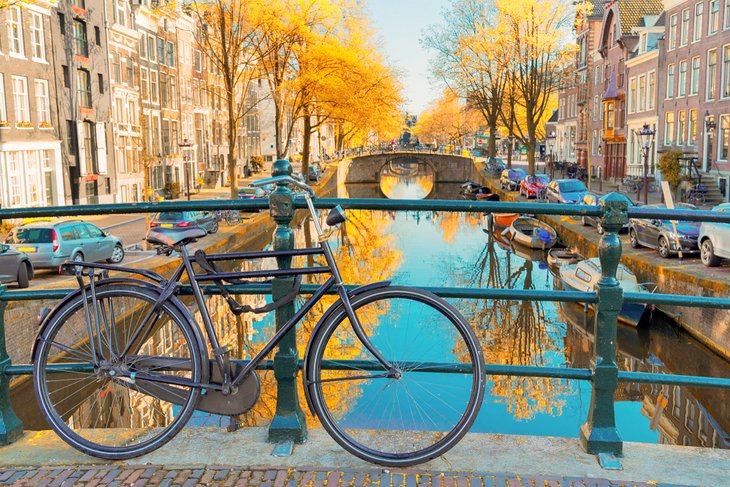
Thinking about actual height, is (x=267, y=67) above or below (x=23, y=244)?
above

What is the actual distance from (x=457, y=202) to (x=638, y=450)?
148 cm

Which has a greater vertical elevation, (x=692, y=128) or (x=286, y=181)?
(x=692, y=128)

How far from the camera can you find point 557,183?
113ft

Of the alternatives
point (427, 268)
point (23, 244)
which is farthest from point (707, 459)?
point (427, 268)

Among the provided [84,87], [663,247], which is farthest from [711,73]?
[84,87]

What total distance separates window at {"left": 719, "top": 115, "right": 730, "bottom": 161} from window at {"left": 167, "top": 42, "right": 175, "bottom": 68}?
3334 cm

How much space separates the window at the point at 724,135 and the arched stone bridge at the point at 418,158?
41046 millimetres

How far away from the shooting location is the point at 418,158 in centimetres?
7875

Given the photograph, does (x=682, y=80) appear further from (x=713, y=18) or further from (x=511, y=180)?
(x=511, y=180)

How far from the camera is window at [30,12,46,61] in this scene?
2917 centimetres

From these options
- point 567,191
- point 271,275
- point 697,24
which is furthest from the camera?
point 567,191

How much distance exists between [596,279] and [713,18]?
66.4 ft

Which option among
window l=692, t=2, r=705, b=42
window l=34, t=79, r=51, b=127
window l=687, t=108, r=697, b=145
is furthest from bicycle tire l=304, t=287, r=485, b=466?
window l=692, t=2, r=705, b=42

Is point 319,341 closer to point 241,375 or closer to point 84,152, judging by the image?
point 241,375
